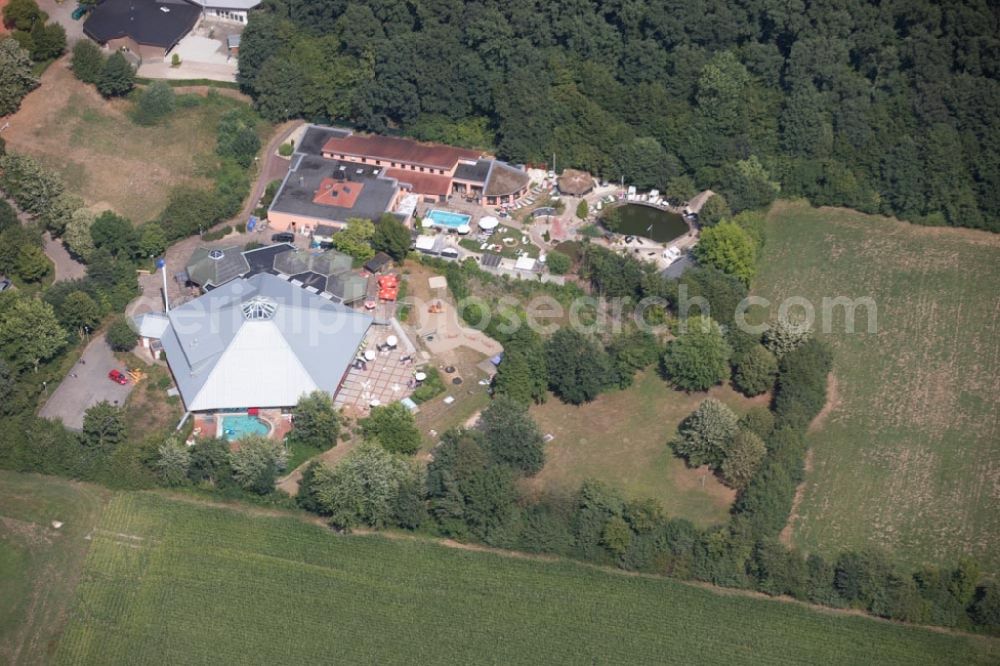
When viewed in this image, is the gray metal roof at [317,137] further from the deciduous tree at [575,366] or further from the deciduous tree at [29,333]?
the deciduous tree at [575,366]

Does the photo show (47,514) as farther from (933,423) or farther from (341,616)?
(933,423)

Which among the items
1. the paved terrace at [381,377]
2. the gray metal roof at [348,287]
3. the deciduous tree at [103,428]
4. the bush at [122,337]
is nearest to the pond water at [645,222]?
the gray metal roof at [348,287]

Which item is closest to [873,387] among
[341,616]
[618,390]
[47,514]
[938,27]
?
[618,390]

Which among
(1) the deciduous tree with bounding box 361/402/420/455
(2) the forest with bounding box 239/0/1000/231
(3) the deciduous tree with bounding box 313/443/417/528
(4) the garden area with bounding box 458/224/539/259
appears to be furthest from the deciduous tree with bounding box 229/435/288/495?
(2) the forest with bounding box 239/0/1000/231

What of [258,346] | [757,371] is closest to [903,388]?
[757,371]

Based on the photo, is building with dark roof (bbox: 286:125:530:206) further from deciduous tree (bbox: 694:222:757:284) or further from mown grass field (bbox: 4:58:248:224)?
deciduous tree (bbox: 694:222:757:284)

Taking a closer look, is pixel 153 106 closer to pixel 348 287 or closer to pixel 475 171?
pixel 348 287
